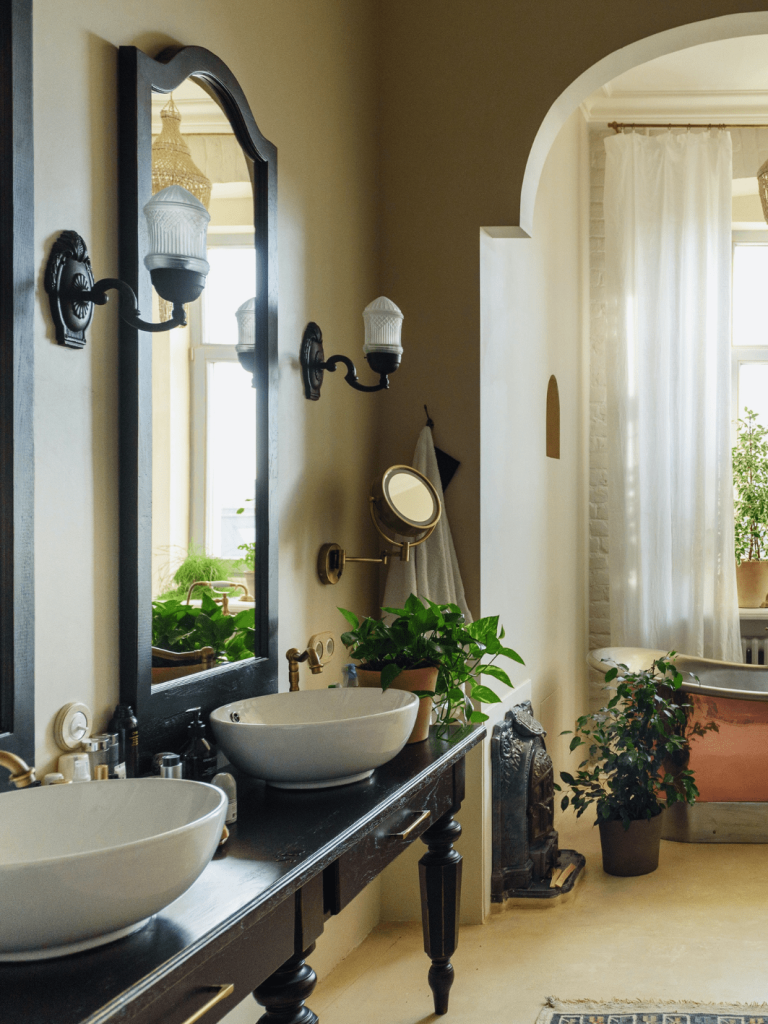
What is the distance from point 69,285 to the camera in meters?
1.51

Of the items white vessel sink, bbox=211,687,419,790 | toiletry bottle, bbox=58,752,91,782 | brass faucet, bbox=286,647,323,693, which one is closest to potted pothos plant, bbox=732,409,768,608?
brass faucet, bbox=286,647,323,693

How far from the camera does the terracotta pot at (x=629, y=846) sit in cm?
337

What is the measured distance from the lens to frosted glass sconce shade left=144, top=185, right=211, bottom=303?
152 cm

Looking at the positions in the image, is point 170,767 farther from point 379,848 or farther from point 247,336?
point 247,336

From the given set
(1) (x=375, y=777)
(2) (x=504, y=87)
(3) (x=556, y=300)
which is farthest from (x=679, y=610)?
(1) (x=375, y=777)

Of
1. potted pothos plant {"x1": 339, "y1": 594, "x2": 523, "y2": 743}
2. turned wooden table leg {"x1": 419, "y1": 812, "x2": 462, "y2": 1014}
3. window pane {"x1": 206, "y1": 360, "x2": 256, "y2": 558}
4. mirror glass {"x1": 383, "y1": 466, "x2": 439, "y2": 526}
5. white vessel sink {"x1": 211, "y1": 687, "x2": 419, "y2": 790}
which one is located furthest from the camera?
mirror glass {"x1": 383, "y1": 466, "x2": 439, "y2": 526}

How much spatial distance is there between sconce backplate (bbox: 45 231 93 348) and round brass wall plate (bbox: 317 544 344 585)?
111 cm

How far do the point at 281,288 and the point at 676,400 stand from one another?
2.70 meters

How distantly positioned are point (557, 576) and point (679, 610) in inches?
31.1

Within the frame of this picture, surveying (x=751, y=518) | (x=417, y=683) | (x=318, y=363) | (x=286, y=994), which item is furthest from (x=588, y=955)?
(x=751, y=518)

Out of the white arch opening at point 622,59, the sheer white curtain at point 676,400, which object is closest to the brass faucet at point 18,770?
the white arch opening at point 622,59

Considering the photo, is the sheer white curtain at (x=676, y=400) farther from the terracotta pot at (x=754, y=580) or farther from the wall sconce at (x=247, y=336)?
the wall sconce at (x=247, y=336)

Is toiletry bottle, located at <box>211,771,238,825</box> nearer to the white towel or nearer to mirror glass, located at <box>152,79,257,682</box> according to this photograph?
mirror glass, located at <box>152,79,257,682</box>

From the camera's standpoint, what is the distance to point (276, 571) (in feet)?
7.32
